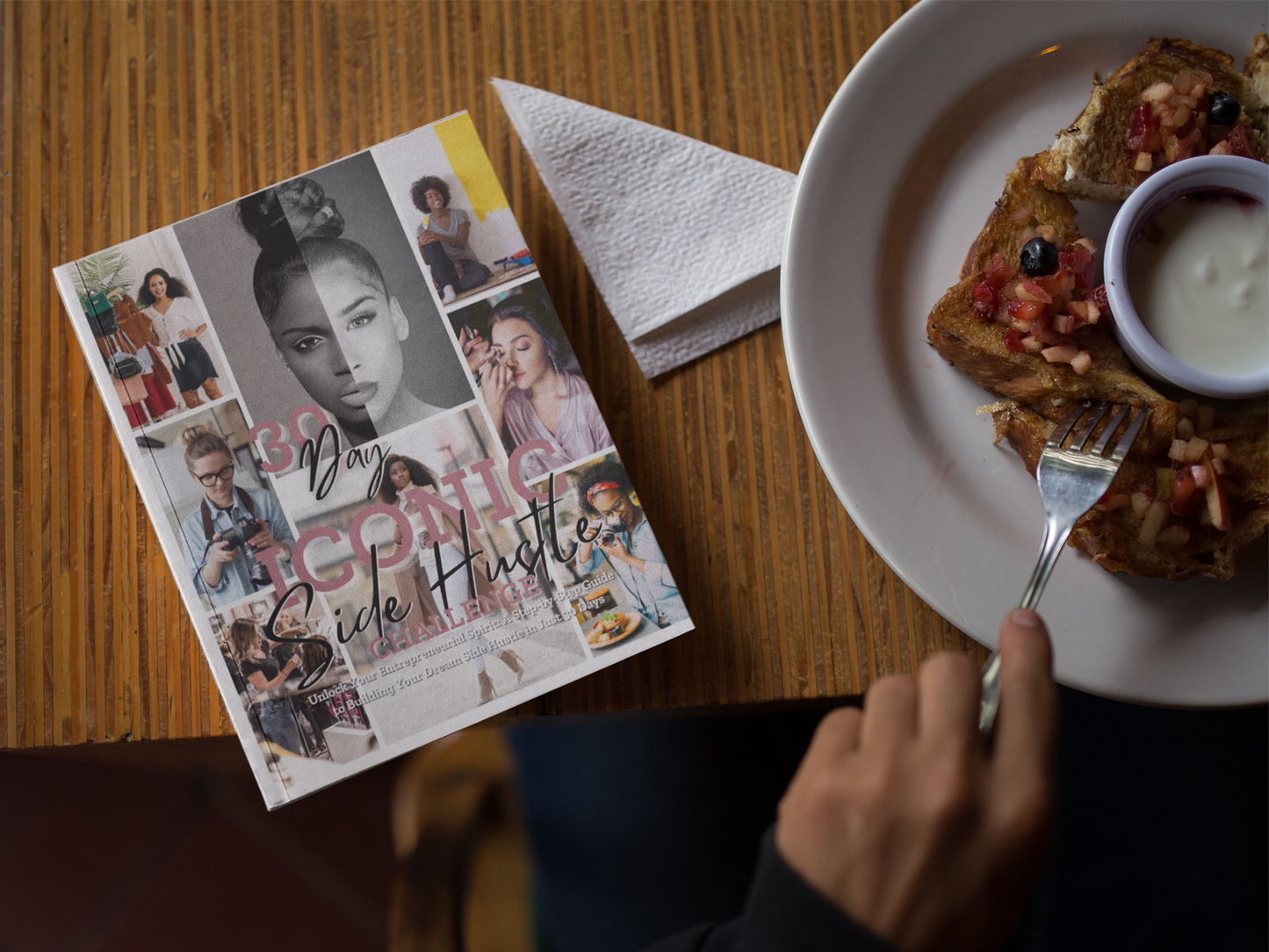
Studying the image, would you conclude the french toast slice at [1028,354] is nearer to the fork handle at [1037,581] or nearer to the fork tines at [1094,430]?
the fork tines at [1094,430]

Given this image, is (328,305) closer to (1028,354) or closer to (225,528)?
(225,528)

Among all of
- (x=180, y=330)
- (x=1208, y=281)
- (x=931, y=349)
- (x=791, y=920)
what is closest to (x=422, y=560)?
(x=180, y=330)

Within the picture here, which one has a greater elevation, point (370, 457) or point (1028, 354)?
point (370, 457)

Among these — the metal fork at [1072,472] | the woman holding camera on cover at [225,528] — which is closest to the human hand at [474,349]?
the woman holding camera on cover at [225,528]

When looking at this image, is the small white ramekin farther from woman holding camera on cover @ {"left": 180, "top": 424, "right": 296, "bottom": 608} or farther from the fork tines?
woman holding camera on cover @ {"left": 180, "top": 424, "right": 296, "bottom": 608}

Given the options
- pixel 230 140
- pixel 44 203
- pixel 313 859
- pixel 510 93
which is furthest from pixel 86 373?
pixel 313 859
